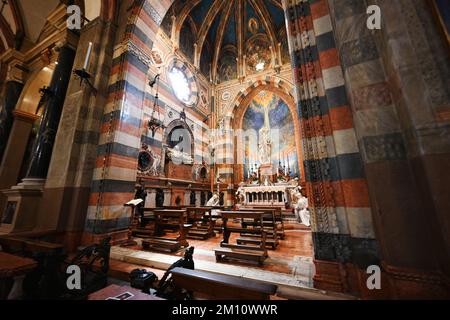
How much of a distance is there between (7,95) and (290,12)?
34.1ft

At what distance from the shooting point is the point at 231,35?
12.5 m

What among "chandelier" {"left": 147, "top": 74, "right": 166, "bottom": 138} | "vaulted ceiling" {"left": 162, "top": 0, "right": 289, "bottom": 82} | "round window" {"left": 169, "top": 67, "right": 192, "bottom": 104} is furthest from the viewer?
"vaulted ceiling" {"left": 162, "top": 0, "right": 289, "bottom": 82}

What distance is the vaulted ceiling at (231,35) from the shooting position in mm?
10477

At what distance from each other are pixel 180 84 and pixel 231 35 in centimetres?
651

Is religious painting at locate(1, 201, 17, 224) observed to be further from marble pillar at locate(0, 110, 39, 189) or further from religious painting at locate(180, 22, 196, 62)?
religious painting at locate(180, 22, 196, 62)

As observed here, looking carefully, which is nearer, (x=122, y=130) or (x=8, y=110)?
(x=122, y=130)

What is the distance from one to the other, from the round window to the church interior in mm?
127

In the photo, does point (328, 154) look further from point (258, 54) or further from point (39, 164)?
point (258, 54)

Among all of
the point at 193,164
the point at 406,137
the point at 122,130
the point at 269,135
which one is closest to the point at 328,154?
the point at 406,137

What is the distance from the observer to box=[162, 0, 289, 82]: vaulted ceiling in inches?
412

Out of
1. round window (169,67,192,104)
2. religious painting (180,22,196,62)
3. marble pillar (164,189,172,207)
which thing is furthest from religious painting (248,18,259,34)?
marble pillar (164,189,172,207)

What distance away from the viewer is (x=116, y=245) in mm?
3701
